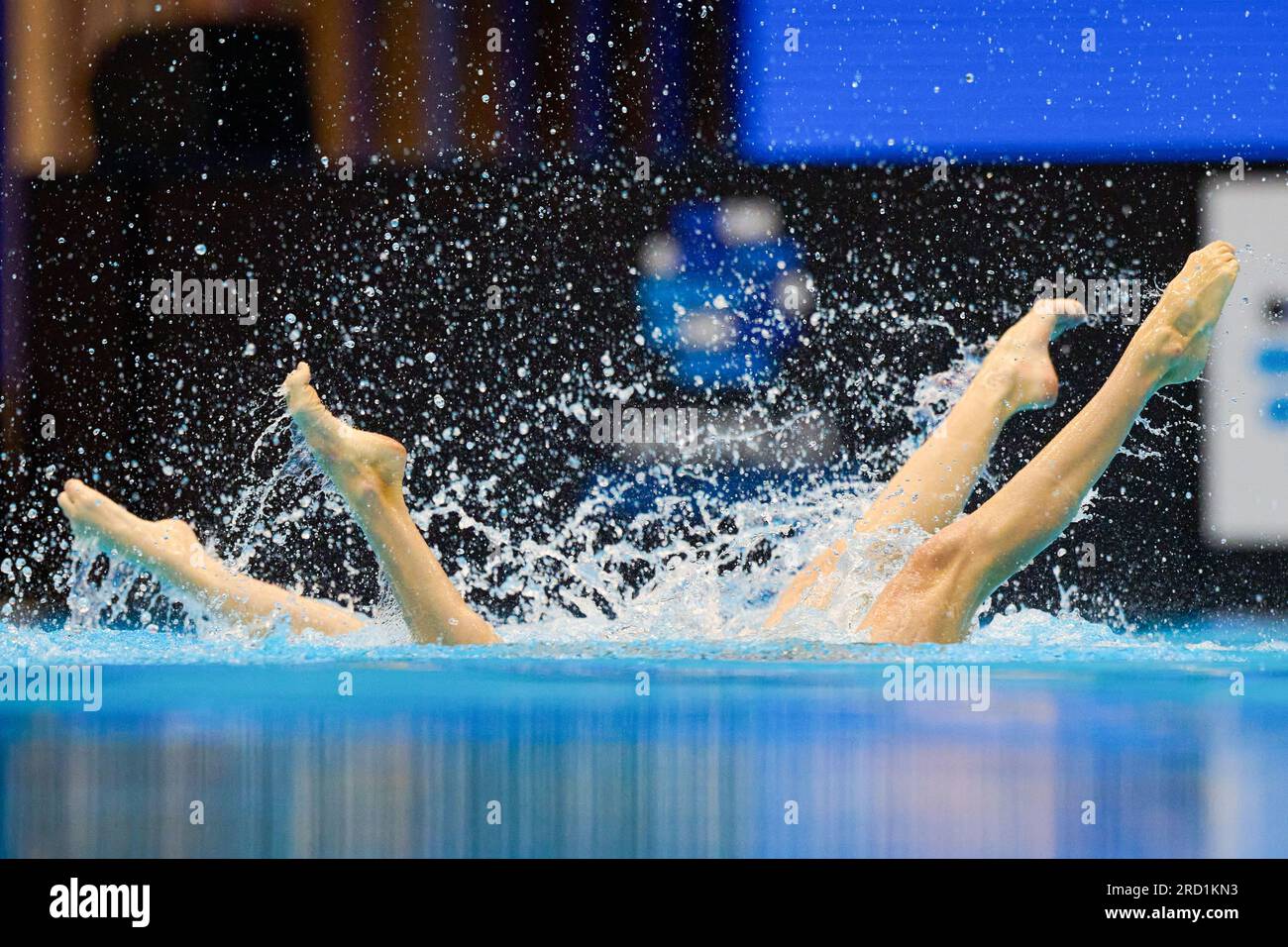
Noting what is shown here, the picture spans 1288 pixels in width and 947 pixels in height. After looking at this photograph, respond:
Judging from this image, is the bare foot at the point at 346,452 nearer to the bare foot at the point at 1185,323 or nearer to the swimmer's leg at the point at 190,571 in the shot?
the swimmer's leg at the point at 190,571

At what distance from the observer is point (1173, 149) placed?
3785 mm

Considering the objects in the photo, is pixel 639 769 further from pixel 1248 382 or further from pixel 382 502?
pixel 1248 382

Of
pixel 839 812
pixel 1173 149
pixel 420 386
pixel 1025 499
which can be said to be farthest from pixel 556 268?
pixel 839 812

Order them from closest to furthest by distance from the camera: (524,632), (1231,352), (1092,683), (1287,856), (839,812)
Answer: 1. (1287,856)
2. (839,812)
3. (1092,683)
4. (524,632)
5. (1231,352)

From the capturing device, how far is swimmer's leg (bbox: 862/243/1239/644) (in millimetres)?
1878

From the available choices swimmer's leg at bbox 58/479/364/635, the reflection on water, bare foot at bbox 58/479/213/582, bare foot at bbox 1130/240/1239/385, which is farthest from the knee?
bare foot at bbox 58/479/213/582

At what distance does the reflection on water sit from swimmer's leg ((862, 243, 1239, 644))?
0.53 ft

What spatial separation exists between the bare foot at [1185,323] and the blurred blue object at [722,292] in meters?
1.83

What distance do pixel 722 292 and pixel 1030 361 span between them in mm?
1722

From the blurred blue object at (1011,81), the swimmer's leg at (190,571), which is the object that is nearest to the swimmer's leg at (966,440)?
the swimmer's leg at (190,571)

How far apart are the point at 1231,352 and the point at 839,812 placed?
3037 millimetres

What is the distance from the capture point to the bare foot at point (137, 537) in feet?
7.09

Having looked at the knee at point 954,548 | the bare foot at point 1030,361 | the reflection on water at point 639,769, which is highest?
the bare foot at point 1030,361

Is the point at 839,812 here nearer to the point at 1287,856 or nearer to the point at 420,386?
the point at 1287,856
